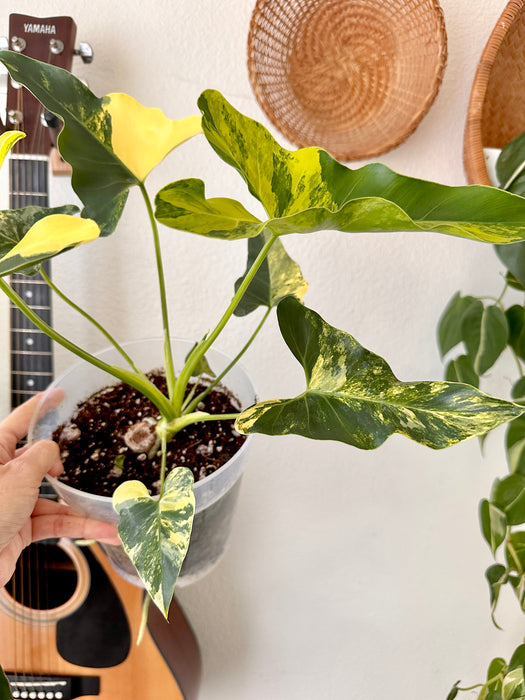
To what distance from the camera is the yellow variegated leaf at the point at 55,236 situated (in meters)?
0.40

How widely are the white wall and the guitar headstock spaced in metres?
0.17

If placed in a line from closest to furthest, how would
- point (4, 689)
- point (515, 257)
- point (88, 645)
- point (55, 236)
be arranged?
point (55, 236), point (4, 689), point (515, 257), point (88, 645)

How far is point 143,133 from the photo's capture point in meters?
0.57

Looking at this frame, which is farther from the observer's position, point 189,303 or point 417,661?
point 417,661

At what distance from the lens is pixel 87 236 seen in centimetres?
40

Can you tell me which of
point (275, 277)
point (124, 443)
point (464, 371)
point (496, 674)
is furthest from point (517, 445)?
point (124, 443)

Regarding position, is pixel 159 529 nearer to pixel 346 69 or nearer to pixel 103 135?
pixel 103 135

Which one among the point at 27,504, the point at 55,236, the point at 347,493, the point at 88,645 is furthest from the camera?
the point at 347,493

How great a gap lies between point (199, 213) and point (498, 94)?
2.41ft

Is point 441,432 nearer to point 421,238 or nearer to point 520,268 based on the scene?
point 520,268

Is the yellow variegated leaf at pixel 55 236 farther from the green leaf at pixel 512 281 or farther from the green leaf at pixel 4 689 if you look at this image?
the green leaf at pixel 512 281

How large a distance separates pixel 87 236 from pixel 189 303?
0.63 metres

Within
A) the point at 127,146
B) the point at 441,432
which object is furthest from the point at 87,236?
the point at 441,432

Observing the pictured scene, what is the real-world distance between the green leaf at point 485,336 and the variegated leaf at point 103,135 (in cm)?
55
